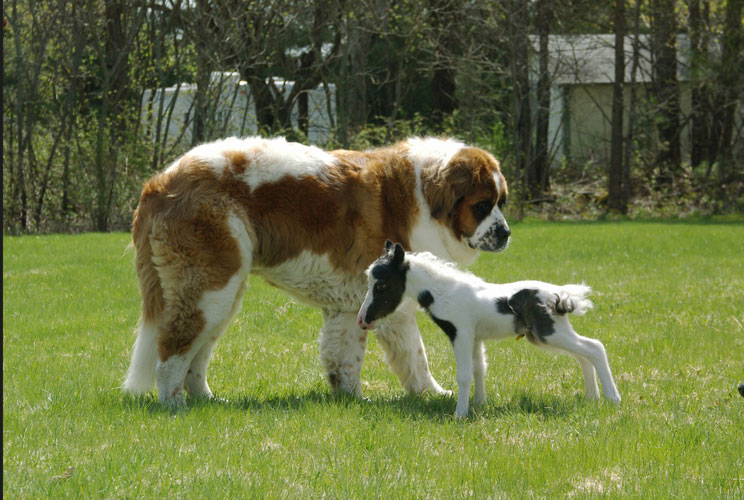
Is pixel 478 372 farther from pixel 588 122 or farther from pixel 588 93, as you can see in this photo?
pixel 588 122

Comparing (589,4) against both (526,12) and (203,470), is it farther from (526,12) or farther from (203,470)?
(203,470)

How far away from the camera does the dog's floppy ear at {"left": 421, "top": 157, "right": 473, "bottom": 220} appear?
6.43 meters

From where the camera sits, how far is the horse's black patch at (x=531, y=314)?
570cm

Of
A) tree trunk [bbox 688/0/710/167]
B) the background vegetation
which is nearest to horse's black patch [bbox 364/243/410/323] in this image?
the background vegetation

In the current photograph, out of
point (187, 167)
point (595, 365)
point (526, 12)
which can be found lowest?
point (595, 365)

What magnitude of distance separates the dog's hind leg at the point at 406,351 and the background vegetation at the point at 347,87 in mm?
14501

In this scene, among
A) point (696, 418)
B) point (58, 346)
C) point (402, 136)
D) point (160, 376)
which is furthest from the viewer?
point (402, 136)

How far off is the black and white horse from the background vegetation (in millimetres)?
15124

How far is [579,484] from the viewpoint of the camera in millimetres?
4410

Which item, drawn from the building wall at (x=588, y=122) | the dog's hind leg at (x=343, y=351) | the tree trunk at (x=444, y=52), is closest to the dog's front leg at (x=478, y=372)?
the dog's hind leg at (x=343, y=351)

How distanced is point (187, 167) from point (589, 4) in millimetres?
24648

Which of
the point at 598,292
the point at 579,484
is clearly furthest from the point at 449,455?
the point at 598,292

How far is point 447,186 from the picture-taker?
21.1 feet

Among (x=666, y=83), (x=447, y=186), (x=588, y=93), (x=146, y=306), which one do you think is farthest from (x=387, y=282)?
(x=588, y=93)
